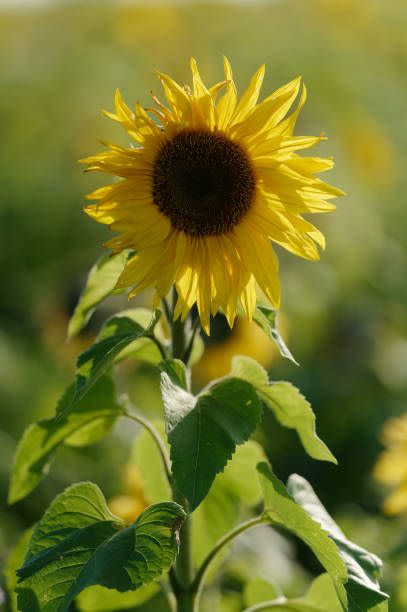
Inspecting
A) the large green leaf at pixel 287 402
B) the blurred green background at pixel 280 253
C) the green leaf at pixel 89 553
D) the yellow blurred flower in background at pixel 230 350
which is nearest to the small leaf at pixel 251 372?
the large green leaf at pixel 287 402

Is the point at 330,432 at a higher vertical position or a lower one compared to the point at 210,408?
lower

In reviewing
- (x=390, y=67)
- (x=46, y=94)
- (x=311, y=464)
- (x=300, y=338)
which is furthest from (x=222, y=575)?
(x=390, y=67)

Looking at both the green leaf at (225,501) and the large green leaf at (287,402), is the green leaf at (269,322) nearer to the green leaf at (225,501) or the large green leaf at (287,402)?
the large green leaf at (287,402)

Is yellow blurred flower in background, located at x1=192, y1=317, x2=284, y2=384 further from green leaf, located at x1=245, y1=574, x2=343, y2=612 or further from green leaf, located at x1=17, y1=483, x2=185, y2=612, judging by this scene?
green leaf, located at x1=17, y1=483, x2=185, y2=612

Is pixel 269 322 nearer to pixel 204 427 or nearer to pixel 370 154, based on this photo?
pixel 204 427

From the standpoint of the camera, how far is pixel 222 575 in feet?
6.96

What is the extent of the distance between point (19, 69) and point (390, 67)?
136 inches

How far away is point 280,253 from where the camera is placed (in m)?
4.50

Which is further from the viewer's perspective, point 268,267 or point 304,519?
point 268,267

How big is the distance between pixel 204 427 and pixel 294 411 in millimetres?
155

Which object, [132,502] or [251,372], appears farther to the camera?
[132,502]

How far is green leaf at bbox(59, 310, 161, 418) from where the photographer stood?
3.36ft

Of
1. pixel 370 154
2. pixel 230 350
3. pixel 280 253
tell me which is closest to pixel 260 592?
pixel 230 350

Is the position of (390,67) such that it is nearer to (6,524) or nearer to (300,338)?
(300,338)
